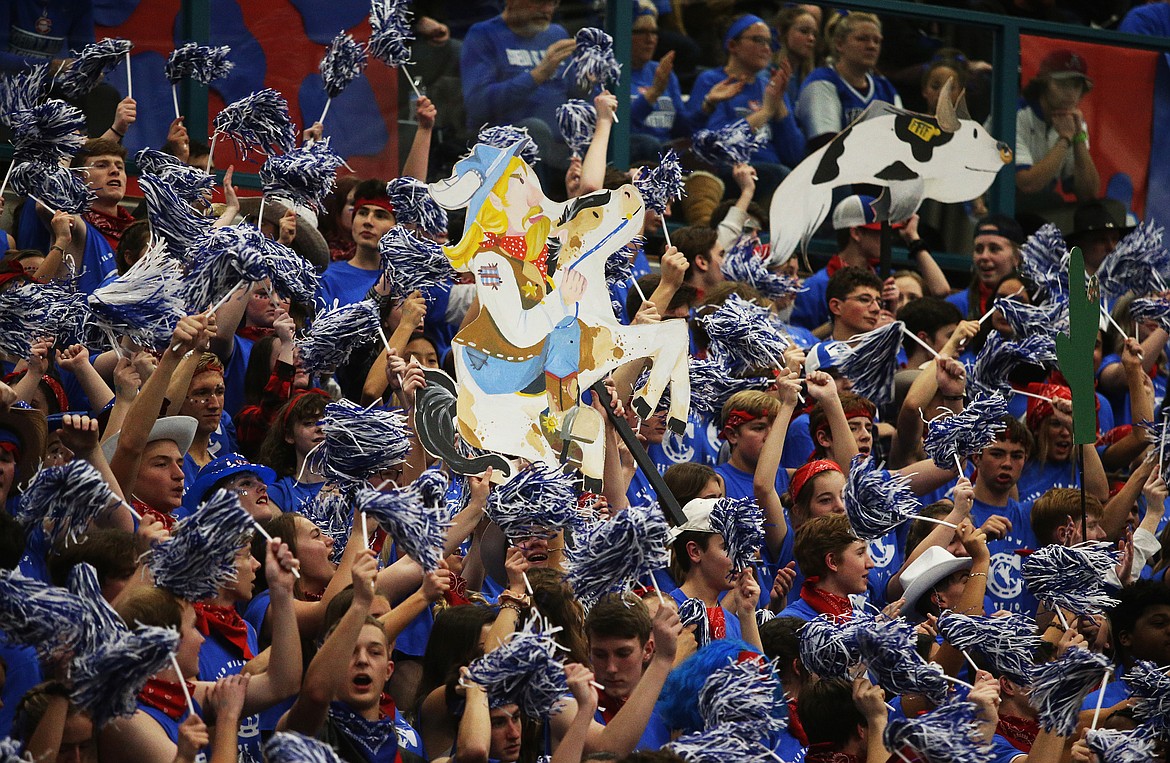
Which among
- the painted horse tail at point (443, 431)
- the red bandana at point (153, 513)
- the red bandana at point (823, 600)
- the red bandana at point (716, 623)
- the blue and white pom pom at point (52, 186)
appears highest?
the blue and white pom pom at point (52, 186)

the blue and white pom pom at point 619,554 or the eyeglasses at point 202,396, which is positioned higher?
the blue and white pom pom at point 619,554

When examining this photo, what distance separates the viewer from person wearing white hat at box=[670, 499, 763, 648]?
5.97 metres

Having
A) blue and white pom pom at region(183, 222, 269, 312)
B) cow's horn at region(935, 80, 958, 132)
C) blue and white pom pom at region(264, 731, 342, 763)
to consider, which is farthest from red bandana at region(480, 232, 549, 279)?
cow's horn at region(935, 80, 958, 132)

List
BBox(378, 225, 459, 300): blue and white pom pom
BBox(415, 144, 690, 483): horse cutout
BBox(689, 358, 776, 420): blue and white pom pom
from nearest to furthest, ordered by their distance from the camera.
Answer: BBox(415, 144, 690, 483): horse cutout
BBox(378, 225, 459, 300): blue and white pom pom
BBox(689, 358, 776, 420): blue and white pom pom

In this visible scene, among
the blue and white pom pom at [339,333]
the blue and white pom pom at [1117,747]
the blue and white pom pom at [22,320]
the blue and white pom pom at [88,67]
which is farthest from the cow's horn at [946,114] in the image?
the blue and white pom pom at [22,320]

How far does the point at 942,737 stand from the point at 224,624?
211 cm

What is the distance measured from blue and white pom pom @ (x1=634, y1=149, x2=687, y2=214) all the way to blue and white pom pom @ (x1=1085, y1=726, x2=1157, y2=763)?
3.11 metres

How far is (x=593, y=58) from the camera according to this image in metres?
8.60

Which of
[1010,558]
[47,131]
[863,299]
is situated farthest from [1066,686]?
[47,131]

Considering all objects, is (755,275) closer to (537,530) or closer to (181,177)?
(181,177)

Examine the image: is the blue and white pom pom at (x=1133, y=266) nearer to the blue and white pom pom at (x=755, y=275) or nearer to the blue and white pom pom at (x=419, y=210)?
the blue and white pom pom at (x=755, y=275)

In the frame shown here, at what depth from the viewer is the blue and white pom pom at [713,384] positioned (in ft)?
23.7

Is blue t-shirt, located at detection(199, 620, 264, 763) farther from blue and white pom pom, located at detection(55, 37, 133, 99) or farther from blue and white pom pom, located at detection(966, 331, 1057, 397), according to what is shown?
blue and white pom pom, located at detection(966, 331, 1057, 397)

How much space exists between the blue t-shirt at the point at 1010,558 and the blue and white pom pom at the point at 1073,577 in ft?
3.16
